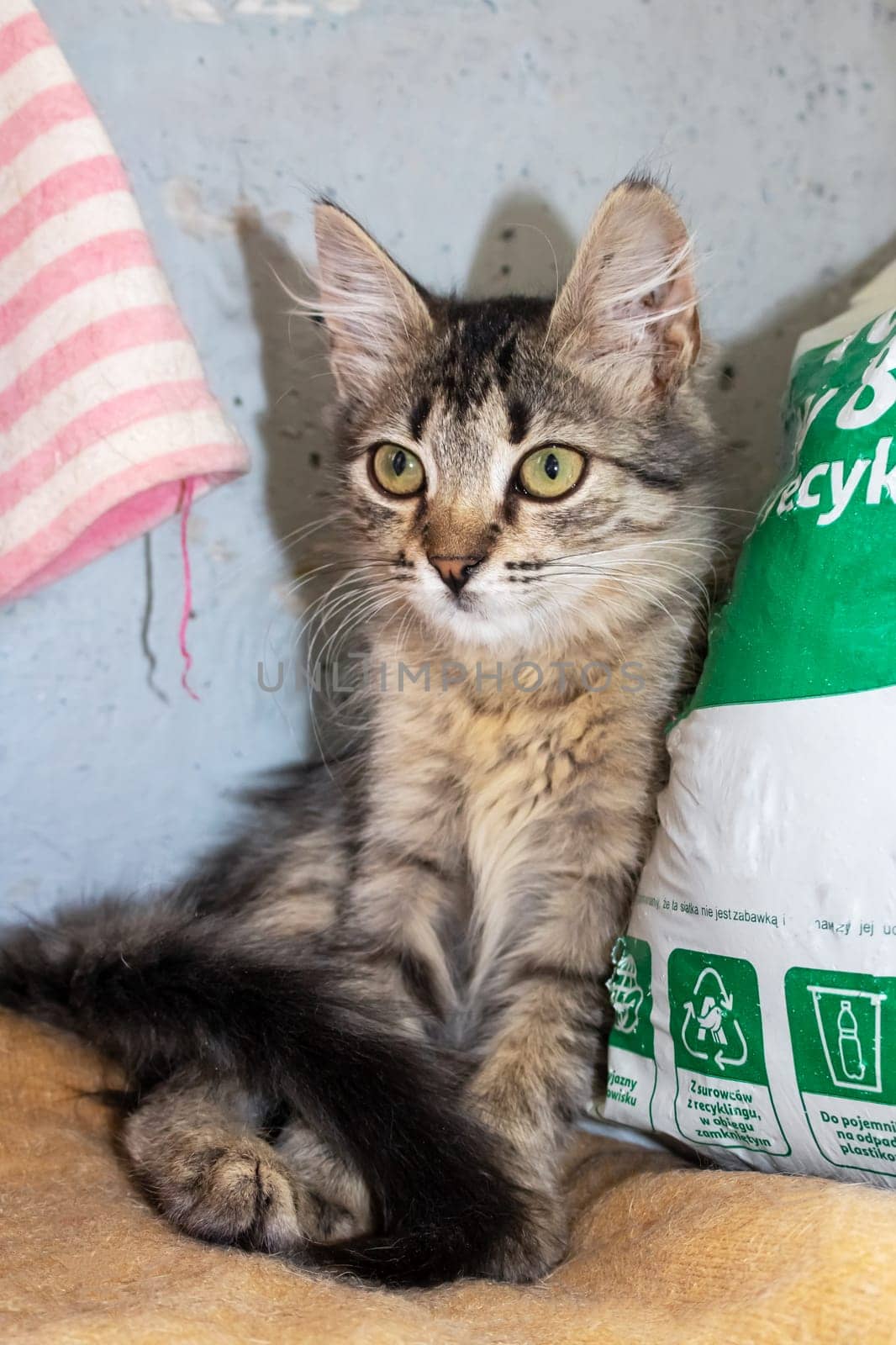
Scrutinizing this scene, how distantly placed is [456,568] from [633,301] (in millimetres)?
420

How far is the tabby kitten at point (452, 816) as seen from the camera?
118 cm

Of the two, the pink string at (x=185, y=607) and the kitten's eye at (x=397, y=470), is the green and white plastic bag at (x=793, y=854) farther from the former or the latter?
the pink string at (x=185, y=607)

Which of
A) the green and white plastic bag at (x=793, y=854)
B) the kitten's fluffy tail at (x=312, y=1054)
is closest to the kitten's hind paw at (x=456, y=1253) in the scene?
the kitten's fluffy tail at (x=312, y=1054)

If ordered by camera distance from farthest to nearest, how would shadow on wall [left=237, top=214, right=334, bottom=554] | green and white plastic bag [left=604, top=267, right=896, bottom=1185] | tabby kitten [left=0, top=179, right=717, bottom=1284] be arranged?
1. shadow on wall [left=237, top=214, right=334, bottom=554]
2. tabby kitten [left=0, top=179, right=717, bottom=1284]
3. green and white plastic bag [left=604, top=267, right=896, bottom=1185]

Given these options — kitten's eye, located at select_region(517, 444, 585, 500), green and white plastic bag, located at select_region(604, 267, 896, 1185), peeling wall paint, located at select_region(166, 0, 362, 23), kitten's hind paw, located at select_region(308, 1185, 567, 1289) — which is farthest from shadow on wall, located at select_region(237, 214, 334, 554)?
kitten's hind paw, located at select_region(308, 1185, 567, 1289)

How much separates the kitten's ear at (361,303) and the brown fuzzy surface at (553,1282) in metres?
1.08

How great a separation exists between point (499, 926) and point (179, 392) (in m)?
0.80

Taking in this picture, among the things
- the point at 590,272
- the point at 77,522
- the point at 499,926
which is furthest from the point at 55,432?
the point at 499,926

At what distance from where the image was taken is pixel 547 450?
4.44 ft

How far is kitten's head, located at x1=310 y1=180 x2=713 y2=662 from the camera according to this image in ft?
4.32

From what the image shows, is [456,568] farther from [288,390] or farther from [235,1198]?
[235,1198]

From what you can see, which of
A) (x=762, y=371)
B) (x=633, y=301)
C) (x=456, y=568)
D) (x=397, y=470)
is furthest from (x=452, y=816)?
(x=762, y=371)

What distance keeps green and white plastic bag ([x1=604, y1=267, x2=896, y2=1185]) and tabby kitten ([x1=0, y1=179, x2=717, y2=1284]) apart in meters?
0.15

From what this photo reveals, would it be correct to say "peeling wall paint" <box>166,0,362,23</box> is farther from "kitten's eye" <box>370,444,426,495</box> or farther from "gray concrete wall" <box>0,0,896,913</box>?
"kitten's eye" <box>370,444,426,495</box>
